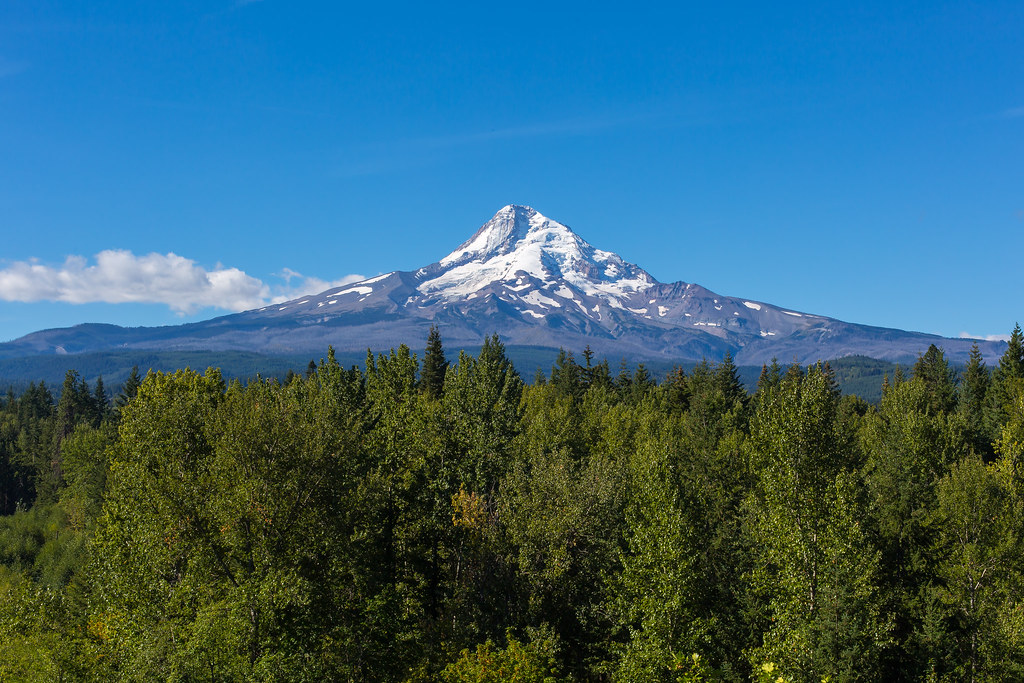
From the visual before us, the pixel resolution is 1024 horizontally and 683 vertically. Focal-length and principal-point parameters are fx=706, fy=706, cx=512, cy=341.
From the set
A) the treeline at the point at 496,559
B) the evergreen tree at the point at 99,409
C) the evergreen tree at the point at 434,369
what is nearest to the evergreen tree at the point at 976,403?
the treeline at the point at 496,559

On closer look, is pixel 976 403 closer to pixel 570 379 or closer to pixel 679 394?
pixel 679 394

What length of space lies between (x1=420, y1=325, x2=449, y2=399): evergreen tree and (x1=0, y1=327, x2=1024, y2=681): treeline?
45.3 meters

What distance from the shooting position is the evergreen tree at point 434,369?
95938mm

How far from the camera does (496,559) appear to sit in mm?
36562

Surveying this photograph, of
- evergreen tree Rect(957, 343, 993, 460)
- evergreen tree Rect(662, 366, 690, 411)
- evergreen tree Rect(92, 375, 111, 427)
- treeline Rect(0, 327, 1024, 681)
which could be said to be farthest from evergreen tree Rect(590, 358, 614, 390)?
evergreen tree Rect(92, 375, 111, 427)

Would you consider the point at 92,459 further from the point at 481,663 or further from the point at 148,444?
the point at 481,663

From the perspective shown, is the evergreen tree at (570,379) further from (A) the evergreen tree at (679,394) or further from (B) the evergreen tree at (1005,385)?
(B) the evergreen tree at (1005,385)

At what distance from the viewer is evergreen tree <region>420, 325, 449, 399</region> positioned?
3777 inches

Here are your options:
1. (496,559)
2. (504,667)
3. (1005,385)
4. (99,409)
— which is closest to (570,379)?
(1005,385)

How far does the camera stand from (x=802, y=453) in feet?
111

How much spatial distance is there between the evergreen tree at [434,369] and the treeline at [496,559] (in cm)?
4528

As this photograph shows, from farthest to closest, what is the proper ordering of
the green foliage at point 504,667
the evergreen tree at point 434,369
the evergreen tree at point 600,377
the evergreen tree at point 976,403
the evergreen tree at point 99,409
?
the evergreen tree at point 99,409 < the evergreen tree at point 600,377 < the evergreen tree at point 434,369 < the evergreen tree at point 976,403 < the green foliage at point 504,667

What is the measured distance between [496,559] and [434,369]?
6361 cm

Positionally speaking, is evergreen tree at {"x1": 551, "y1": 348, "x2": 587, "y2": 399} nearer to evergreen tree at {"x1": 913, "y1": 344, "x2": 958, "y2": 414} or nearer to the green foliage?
evergreen tree at {"x1": 913, "y1": 344, "x2": 958, "y2": 414}
